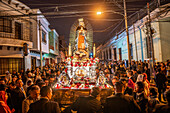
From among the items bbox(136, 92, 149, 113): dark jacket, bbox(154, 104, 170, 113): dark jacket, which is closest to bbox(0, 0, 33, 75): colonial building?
bbox(136, 92, 149, 113): dark jacket

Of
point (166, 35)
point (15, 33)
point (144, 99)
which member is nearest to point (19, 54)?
point (15, 33)

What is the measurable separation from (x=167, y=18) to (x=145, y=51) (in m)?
4.83

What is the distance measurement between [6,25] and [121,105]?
1618 cm

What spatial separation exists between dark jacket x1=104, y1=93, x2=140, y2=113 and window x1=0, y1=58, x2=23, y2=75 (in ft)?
49.5

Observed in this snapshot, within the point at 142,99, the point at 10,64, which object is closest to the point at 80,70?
the point at 142,99

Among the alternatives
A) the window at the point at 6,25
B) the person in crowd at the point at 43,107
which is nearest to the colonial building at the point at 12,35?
the window at the point at 6,25

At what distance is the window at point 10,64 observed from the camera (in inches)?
554

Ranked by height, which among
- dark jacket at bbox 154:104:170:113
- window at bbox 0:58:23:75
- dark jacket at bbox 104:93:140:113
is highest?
window at bbox 0:58:23:75

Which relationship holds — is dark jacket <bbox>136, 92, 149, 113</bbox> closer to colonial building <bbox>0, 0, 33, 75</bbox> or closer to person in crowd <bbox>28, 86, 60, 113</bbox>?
person in crowd <bbox>28, 86, 60, 113</bbox>

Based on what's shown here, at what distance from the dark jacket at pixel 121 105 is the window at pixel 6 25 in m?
15.4

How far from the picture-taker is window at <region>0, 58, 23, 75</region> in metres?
14.1

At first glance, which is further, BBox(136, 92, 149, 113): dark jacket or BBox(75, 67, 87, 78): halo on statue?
BBox(75, 67, 87, 78): halo on statue

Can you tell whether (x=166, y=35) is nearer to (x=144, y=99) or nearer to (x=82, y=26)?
(x=82, y=26)

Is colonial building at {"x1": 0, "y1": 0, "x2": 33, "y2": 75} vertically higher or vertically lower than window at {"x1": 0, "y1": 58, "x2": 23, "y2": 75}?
higher
